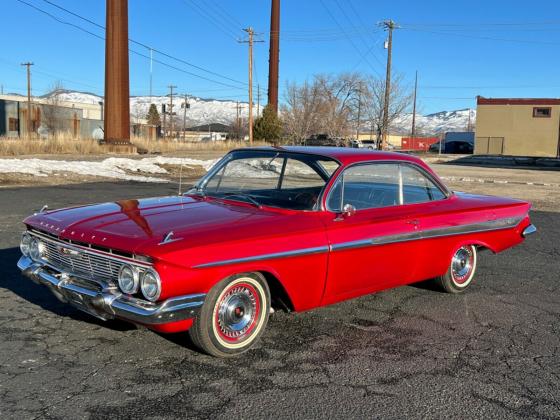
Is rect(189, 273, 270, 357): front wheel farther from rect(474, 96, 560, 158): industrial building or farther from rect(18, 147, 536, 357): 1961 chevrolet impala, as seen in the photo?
rect(474, 96, 560, 158): industrial building

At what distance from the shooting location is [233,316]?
364 centimetres

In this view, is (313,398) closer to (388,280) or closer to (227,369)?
(227,369)

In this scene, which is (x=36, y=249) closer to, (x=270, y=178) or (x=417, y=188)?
(x=270, y=178)

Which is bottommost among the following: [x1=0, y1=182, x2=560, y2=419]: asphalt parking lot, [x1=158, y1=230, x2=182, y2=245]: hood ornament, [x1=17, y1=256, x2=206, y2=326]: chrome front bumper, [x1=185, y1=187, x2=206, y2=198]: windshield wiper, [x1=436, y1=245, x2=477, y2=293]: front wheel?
[x1=0, y1=182, x2=560, y2=419]: asphalt parking lot

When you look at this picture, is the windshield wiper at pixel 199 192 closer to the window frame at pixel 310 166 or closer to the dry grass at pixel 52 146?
the window frame at pixel 310 166

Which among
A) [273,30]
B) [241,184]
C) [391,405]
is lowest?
[391,405]

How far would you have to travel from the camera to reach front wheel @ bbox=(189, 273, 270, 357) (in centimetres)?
348

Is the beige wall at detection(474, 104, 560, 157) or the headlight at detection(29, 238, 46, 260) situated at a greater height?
the beige wall at detection(474, 104, 560, 157)

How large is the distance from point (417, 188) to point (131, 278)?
2866 millimetres

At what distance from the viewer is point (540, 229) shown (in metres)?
9.41

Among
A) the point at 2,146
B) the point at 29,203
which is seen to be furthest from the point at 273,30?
the point at 29,203

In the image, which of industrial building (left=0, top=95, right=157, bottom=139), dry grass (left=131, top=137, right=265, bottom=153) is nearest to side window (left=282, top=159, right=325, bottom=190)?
dry grass (left=131, top=137, right=265, bottom=153)

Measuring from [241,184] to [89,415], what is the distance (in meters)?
2.48

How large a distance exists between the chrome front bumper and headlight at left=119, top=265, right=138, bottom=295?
45 millimetres
